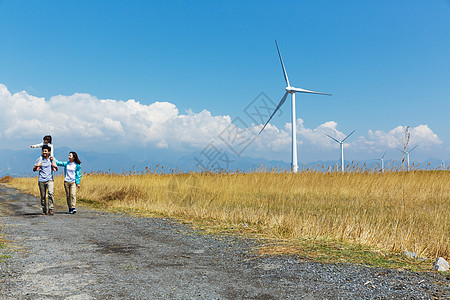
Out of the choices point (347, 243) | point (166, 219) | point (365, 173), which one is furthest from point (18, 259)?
point (365, 173)

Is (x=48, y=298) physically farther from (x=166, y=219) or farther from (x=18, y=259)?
(x=166, y=219)

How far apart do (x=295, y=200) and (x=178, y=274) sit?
7.86m

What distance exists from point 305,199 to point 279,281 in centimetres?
931

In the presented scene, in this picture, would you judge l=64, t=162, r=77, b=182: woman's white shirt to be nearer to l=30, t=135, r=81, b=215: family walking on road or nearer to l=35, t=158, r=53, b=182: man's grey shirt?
l=30, t=135, r=81, b=215: family walking on road

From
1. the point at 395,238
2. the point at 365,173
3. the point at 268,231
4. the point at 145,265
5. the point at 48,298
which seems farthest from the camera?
the point at 365,173

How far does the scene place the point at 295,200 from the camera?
12086 millimetres

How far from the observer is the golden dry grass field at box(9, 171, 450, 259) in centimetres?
776

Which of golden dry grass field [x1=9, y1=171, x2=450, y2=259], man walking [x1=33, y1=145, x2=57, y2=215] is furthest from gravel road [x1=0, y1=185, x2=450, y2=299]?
man walking [x1=33, y1=145, x2=57, y2=215]

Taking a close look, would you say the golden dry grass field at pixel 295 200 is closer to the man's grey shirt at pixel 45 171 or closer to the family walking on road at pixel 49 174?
the family walking on road at pixel 49 174

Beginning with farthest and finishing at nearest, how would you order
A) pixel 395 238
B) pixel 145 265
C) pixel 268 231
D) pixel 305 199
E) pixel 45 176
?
pixel 305 199 → pixel 45 176 → pixel 268 231 → pixel 395 238 → pixel 145 265

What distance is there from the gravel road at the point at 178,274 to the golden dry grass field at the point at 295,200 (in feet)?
5.86

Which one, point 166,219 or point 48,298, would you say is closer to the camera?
point 48,298

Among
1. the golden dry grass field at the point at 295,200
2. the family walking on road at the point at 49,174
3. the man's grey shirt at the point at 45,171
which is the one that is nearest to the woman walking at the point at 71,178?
the family walking on road at the point at 49,174

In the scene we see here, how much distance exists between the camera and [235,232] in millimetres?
7973
